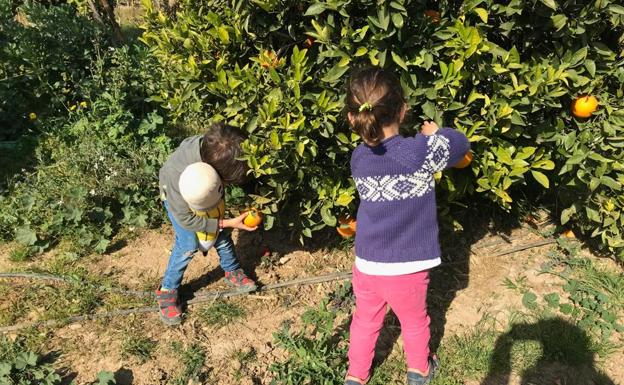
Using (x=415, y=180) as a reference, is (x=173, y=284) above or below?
below

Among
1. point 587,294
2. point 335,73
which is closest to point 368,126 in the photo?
point 335,73

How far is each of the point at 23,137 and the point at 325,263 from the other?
3492mm

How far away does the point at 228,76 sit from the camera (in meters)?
2.96

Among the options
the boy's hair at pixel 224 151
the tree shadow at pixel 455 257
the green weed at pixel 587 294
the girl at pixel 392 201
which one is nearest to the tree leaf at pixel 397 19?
the girl at pixel 392 201

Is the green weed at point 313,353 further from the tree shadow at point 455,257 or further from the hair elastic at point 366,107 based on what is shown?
the hair elastic at point 366,107

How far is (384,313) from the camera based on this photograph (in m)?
2.70

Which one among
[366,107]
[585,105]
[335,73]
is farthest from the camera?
[585,105]

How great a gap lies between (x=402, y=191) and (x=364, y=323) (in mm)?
805

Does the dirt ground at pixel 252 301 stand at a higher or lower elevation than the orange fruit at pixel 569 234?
higher

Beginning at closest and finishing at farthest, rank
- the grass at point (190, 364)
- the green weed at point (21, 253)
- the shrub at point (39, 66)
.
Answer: the grass at point (190, 364) < the green weed at point (21, 253) < the shrub at point (39, 66)

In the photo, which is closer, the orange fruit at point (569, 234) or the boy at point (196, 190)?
the boy at point (196, 190)

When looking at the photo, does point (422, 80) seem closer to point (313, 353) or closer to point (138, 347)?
point (313, 353)

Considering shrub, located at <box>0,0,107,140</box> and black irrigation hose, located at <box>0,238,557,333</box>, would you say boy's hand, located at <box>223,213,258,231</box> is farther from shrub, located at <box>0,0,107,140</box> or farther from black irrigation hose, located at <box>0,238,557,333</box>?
shrub, located at <box>0,0,107,140</box>

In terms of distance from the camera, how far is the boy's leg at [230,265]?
343 centimetres
